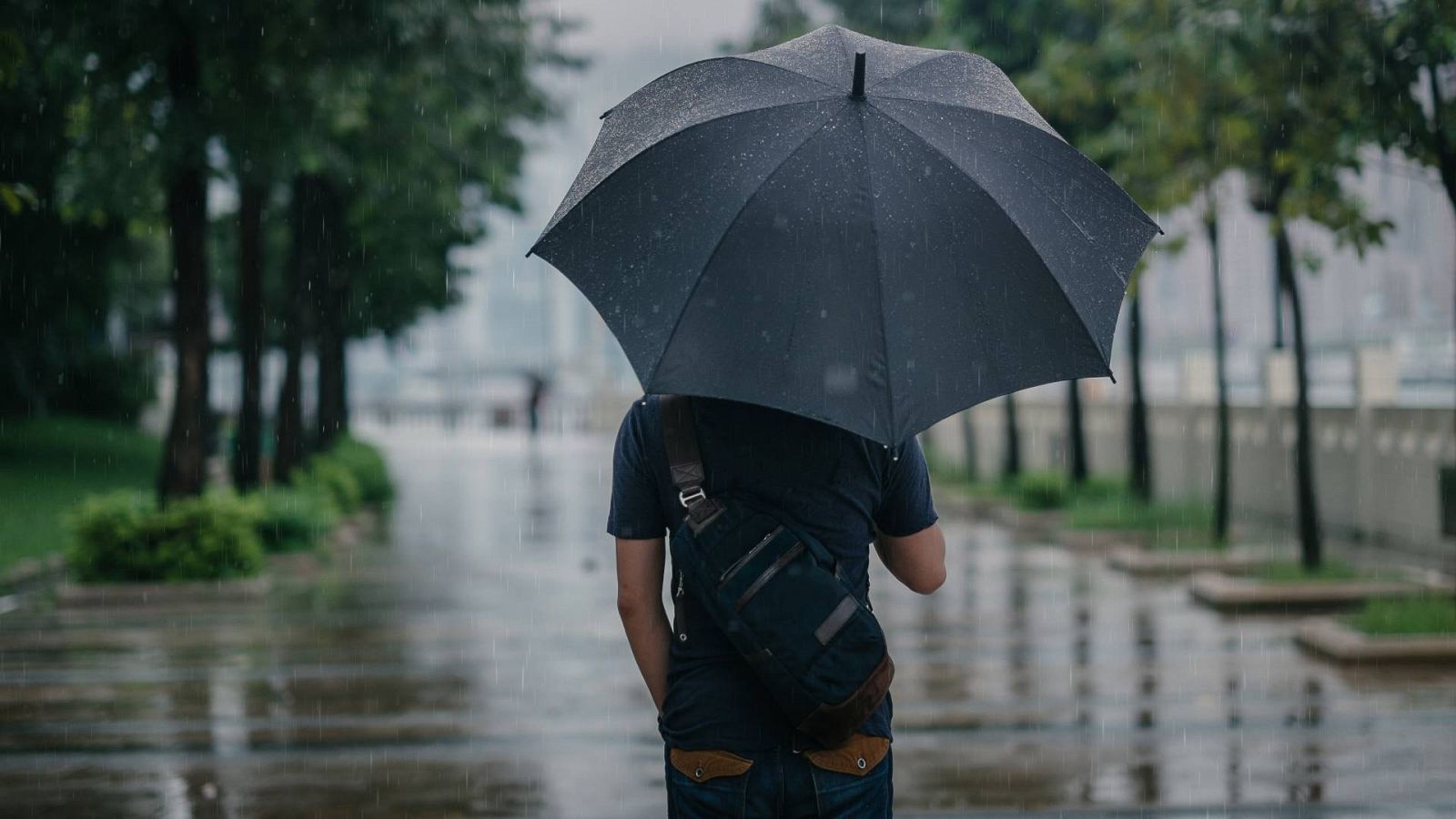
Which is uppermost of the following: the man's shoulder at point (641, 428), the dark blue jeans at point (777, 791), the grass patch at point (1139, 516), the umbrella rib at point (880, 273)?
the umbrella rib at point (880, 273)

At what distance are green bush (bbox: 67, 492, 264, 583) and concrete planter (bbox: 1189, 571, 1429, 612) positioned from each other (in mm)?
8412

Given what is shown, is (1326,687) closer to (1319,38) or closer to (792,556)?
(1319,38)

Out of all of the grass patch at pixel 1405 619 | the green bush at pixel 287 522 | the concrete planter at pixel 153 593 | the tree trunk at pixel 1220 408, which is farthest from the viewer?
the green bush at pixel 287 522

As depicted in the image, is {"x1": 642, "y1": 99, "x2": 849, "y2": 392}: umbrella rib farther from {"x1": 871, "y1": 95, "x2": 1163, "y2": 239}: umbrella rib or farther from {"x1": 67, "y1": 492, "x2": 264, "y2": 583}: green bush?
{"x1": 67, "y1": 492, "x2": 264, "y2": 583}: green bush

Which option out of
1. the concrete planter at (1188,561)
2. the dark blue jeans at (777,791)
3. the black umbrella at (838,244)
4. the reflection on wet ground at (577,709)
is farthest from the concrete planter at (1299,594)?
the dark blue jeans at (777,791)

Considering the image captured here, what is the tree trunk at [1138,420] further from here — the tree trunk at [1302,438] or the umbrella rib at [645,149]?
the umbrella rib at [645,149]

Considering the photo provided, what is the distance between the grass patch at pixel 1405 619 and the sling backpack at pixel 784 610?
7.98 meters

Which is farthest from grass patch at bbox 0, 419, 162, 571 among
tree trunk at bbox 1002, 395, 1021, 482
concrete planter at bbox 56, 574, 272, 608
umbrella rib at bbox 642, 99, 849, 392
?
umbrella rib at bbox 642, 99, 849, 392

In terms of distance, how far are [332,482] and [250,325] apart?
12.0 ft

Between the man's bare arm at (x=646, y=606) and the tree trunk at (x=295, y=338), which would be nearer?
the man's bare arm at (x=646, y=606)

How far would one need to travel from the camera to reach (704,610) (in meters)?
2.76

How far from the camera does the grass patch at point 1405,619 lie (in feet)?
31.5

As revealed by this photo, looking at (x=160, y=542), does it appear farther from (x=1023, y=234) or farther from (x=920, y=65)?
(x=1023, y=234)

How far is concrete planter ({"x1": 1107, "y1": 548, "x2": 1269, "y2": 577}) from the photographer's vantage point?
13547 millimetres
